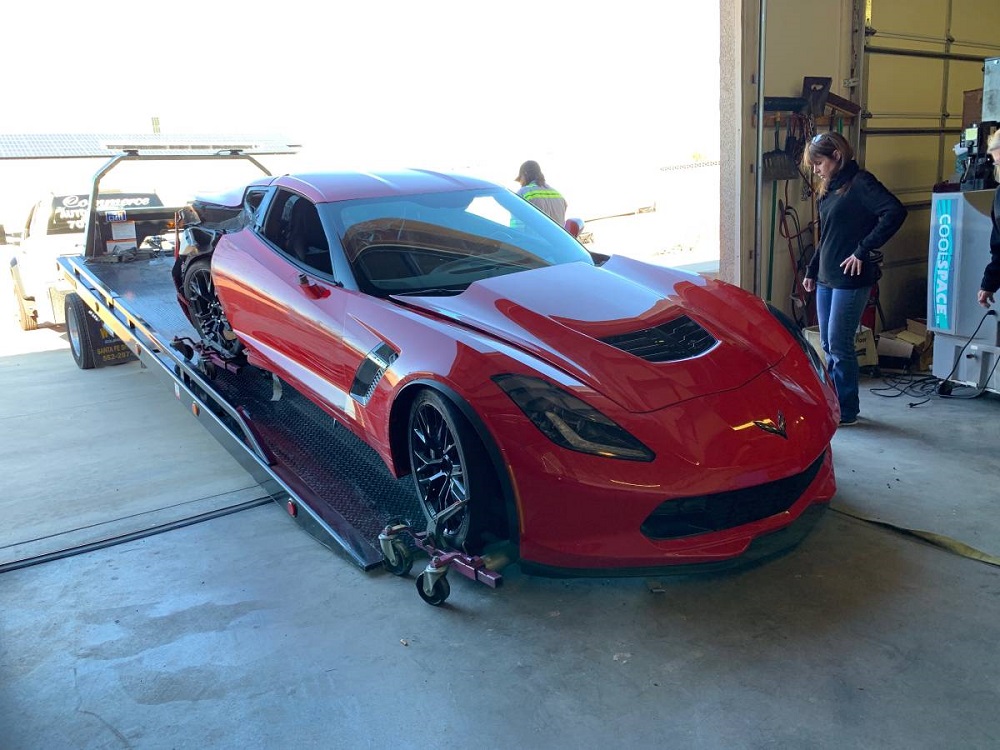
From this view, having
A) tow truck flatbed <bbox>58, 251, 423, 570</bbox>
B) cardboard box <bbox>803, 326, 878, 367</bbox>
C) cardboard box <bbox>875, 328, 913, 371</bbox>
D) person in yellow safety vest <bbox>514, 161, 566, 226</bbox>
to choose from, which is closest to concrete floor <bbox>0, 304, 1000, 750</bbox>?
tow truck flatbed <bbox>58, 251, 423, 570</bbox>

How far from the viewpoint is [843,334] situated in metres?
4.58

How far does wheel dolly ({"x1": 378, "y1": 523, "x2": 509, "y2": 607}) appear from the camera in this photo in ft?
8.93

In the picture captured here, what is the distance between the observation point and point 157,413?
5879mm

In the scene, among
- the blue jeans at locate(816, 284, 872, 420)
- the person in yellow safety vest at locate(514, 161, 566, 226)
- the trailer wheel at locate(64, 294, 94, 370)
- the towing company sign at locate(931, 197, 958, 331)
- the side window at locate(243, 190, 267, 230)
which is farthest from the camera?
the trailer wheel at locate(64, 294, 94, 370)

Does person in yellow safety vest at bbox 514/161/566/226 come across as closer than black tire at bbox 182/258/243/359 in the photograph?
No

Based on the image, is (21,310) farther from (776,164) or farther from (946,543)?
(946,543)

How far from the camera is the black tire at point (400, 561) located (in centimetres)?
301

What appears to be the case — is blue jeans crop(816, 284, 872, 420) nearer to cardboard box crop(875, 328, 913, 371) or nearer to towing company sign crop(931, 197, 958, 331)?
towing company sign crop(931, 197, 958, 331)

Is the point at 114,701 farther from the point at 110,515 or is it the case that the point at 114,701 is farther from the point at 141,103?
the point at 141,103


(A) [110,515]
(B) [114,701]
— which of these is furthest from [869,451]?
(A) [110,515]

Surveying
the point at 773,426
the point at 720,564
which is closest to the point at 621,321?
the point at 773,426

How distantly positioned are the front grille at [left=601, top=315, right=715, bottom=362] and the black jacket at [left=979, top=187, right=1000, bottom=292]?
2.32 m

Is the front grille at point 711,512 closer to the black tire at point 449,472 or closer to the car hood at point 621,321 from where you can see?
the car hood at point 621,321

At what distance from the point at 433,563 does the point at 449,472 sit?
1.13 ft
